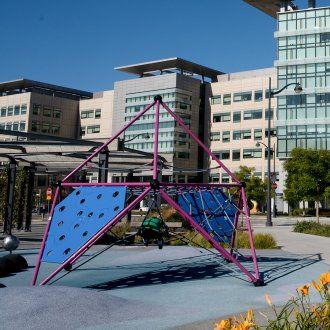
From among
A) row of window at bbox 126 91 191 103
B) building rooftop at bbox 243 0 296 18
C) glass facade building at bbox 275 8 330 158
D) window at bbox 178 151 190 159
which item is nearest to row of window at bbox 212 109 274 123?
row of window at bbox 126 91 191 103

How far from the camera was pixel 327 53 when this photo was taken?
64500mm

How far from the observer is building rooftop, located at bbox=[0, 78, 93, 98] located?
97.2 metres

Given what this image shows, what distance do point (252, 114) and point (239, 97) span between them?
4073mm

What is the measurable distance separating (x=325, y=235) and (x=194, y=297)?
58.4 feet

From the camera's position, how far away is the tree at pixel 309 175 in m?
42.0

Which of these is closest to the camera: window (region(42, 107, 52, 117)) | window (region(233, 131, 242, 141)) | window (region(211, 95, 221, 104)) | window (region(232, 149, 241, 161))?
window (region(232, 149, 241, 161))

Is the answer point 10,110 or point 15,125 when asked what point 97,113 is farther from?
point 10,110

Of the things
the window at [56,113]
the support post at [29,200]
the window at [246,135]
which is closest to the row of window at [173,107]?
the window at [246,135]

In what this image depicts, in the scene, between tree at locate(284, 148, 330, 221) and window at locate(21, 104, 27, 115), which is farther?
window at locate(21, 104, 27, 115)

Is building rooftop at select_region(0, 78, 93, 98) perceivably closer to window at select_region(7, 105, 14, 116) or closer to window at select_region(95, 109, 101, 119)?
window at select_region(7, 105, 14, 116)

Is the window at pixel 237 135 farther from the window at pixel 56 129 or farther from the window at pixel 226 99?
the window at pixel 56 129

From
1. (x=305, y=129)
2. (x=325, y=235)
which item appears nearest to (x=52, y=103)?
(x=305, y=129)

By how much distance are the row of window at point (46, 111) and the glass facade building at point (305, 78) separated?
157 ft

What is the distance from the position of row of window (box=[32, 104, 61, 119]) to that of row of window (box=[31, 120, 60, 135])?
5.62 ft
